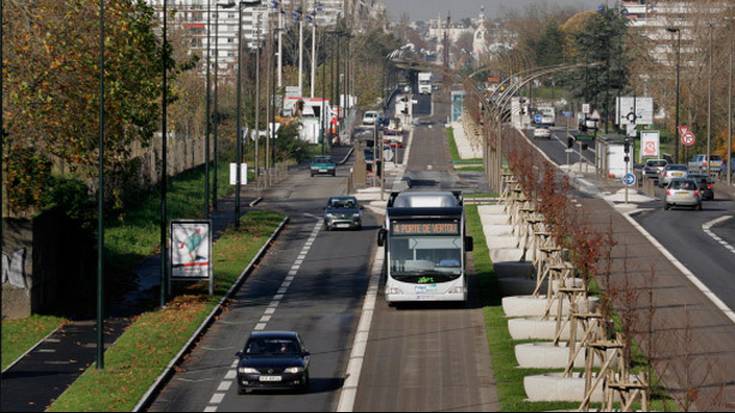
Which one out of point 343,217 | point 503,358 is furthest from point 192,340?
point 343,217

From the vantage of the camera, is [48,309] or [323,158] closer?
[48,309]

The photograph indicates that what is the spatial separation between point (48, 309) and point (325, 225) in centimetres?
2551

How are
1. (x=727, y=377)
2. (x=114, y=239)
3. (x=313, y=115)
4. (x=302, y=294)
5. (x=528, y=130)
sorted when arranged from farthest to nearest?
(x=528, y=130) → (x=313, y=115) → (x=114, y=239) → (x=302, y=294) → (x=727, y=377)

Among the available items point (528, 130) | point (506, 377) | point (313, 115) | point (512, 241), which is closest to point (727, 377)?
point (506, 377)

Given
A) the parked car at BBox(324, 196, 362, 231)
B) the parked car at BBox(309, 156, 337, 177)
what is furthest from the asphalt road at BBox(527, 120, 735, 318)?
the parked car at BBox(309, 156, 337, 177)

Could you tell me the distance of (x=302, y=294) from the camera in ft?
181

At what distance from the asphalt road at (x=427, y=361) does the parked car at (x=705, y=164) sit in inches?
2426

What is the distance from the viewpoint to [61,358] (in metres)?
43.0

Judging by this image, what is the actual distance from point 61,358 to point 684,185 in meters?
48.2

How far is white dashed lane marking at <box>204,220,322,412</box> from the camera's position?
36.6m

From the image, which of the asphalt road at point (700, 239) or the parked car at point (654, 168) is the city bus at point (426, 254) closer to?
the asphalt road at point (700, 239)

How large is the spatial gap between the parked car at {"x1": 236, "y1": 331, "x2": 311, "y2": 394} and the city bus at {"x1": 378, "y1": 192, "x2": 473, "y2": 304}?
1251 centimetres

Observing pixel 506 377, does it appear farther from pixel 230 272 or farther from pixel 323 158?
pixel 323 158

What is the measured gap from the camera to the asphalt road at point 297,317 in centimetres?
3653
